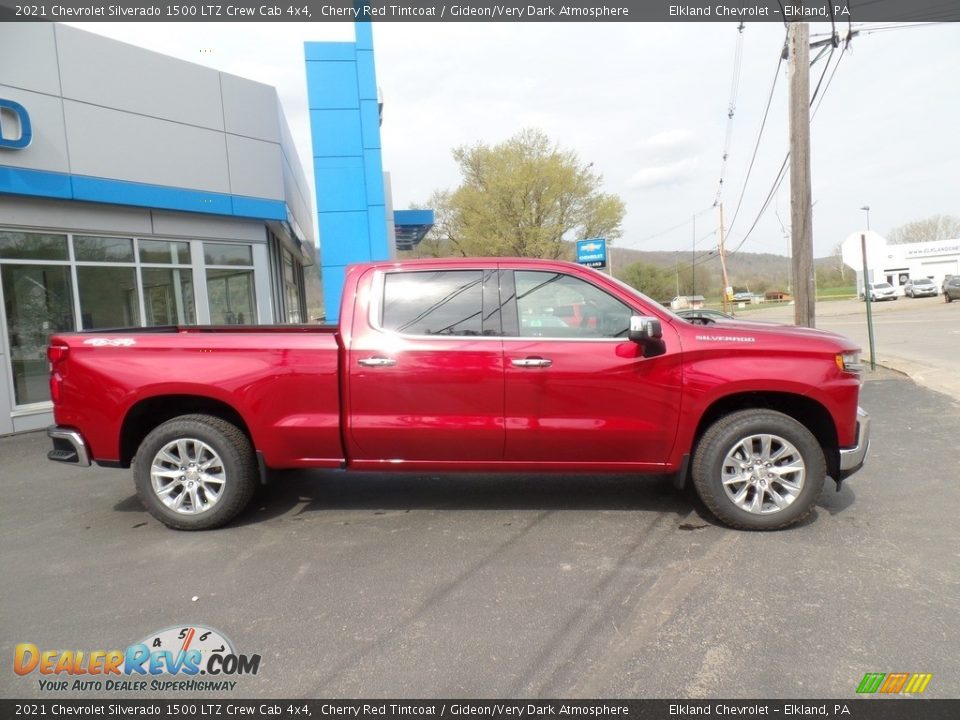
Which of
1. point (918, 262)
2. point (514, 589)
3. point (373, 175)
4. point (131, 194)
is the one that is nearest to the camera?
point (514, 589)

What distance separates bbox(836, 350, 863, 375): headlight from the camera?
403 cm

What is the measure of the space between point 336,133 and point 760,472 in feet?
34.5

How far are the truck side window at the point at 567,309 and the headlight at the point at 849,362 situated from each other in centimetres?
139

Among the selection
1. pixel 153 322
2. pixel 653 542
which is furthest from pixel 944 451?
pixel 153 322

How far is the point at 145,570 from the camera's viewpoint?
380cm

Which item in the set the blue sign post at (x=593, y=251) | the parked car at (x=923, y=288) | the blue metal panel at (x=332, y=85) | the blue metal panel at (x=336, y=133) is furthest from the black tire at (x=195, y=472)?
the parked car at (x=923, y=288)

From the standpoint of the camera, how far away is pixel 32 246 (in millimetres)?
9375

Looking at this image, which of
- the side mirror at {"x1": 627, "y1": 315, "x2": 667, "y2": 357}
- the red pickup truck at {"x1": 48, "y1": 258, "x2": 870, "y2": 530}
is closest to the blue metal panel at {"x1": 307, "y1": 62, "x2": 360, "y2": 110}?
the red pickup truck at {"x1": 48, "y1": 258, "x2": 870, "y2": 530}

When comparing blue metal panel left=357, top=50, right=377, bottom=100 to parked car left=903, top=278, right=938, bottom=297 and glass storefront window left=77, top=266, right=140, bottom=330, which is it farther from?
parked car left=903, top=278, right=938, bottom=297

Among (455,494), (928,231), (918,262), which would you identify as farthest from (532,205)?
(928,231)

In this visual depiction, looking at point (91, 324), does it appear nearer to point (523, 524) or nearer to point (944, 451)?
point (523, 524)

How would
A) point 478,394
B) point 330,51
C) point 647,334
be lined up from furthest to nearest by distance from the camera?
point 330,51, point 478,394, point 647,334

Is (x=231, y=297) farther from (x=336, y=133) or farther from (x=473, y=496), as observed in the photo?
(x=473, y=496)

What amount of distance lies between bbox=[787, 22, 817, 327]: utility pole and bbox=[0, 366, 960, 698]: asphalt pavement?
17.6 ft
